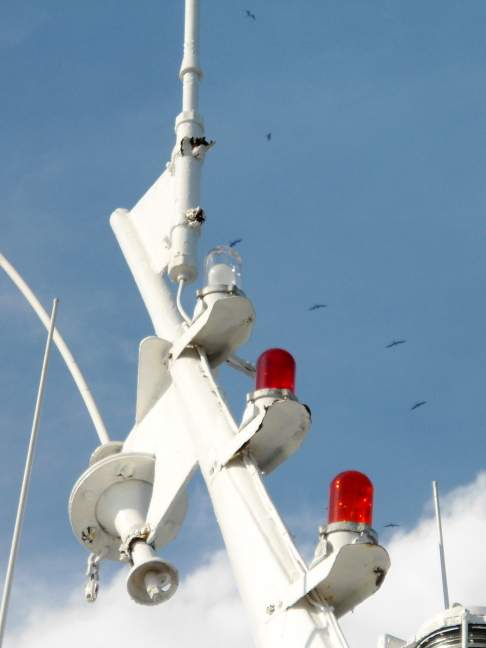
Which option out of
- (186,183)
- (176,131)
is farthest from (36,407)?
→ (176,131)

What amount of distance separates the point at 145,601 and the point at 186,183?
5.24 m

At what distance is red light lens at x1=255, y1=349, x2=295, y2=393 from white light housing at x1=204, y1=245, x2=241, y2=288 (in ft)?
5.74

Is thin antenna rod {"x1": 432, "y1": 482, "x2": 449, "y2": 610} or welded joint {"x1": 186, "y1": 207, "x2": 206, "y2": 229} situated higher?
welded joint {"x1": 186, "y1": 207, "x2": 206, "y2": 229}

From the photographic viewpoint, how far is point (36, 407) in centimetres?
1221

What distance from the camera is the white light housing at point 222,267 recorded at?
1166 centimetres

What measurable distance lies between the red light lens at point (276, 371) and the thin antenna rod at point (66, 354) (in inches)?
139

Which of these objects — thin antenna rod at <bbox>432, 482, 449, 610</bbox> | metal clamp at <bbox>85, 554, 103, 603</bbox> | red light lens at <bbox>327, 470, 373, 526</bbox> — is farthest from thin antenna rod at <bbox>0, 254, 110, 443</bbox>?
red light lens at <bbox>327, 470, 373, 526</bbox>

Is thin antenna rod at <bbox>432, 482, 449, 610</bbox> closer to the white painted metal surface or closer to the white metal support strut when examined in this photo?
the white painted metal surface

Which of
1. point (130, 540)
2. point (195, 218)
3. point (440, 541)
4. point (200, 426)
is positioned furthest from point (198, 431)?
point (195, 218)

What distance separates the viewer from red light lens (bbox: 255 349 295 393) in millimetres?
9586

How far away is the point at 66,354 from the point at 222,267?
398cm

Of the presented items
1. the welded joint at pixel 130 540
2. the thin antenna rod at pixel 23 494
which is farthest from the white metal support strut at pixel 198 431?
the thin antenna rod at pixel 23 494

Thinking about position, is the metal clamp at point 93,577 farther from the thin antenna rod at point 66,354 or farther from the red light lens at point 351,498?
the red light lens at point 351,498

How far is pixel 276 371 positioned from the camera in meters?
9.63
